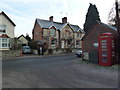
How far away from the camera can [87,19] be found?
206ft

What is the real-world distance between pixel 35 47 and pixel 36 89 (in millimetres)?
28461

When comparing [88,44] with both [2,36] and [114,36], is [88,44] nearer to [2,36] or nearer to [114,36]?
[114,36]

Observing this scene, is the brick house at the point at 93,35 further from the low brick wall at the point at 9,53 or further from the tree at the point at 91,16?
the tree at the point at 91,16

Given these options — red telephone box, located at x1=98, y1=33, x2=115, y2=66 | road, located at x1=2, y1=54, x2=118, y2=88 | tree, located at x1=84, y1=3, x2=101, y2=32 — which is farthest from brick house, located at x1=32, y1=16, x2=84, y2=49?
road, located at x1=2, y1=54, x2=118, y2=88

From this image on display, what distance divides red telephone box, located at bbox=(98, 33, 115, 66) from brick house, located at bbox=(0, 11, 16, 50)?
→ 2203cm

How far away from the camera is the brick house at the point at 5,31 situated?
29656 mm

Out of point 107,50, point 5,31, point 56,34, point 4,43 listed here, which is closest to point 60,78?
point 107,50

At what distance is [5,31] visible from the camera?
30.3m

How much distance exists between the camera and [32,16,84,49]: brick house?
3812cm

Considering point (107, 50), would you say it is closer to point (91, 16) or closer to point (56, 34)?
point (56, 34)

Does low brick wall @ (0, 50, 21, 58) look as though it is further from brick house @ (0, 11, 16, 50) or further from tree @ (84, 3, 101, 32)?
tree @ (84, 3, 101, 32)

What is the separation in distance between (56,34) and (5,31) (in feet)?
49.5

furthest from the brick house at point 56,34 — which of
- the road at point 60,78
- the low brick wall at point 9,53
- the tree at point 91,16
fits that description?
the road at point 60,78

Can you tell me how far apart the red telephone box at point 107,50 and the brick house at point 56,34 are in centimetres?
2391
